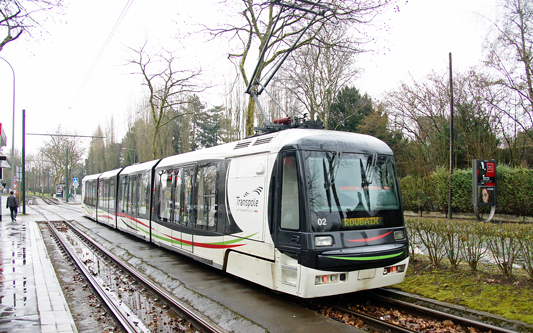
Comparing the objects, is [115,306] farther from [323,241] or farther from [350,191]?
[350,191]

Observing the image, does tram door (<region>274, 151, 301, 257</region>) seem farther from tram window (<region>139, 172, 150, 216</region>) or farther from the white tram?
tram window (<region>139, 172, 150, 216</region>)

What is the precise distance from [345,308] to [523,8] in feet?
76.9

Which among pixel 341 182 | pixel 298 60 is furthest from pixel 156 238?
pixel 298 60

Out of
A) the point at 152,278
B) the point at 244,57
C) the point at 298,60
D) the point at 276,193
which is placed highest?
the point at 298,60

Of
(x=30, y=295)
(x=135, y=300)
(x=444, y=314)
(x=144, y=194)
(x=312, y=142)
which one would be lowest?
(x=135, y=300)

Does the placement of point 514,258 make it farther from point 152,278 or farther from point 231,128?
point 231,128

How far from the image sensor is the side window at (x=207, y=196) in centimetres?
821

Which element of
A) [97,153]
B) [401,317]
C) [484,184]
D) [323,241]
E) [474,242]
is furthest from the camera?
[97,153]

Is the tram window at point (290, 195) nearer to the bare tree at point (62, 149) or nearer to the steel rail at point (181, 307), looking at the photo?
the steel rail at point (181, 307)

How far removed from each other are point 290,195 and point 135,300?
3563mm

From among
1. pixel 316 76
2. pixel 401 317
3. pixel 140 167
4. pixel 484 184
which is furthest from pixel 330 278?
pixel 316 76

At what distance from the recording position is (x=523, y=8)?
21453 millimetres

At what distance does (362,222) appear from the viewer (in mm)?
5973

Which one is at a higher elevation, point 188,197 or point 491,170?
point 491,170
